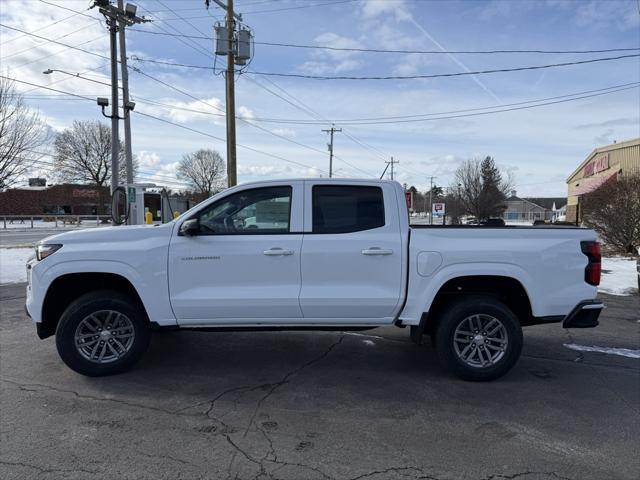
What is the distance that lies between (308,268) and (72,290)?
243cm

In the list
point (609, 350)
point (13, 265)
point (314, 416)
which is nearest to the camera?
point (314, 416)

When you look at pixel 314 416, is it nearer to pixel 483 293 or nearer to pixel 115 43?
pixel 483 293

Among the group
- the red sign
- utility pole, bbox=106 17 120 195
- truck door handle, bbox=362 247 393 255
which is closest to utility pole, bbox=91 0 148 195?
utility pole, bbox=106 17 120 195

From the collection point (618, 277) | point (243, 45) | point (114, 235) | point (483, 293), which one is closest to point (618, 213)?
point (618, 277)

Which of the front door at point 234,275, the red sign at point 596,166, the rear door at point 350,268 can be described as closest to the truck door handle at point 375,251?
the rear door at point 350,268

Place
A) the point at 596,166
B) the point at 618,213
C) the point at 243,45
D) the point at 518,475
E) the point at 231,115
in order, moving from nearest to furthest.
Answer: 1. the point at 518,475
2. the point at 618,213
3. the point at 231,115
4. the point at 243,45
5. the point at 596,166

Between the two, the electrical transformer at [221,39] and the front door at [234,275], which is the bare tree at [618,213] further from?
the front door at [234,275]

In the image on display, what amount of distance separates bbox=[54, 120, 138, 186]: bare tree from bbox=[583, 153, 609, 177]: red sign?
170ft

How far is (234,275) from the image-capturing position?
454cm

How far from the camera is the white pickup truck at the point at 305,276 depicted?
4.51m

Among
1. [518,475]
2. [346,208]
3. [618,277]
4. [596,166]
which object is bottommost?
[518,475]

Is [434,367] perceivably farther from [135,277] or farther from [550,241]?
[135,277]

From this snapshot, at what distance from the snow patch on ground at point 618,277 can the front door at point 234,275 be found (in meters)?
8.58

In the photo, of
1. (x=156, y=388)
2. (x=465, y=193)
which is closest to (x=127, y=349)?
(x=156, y=388)
